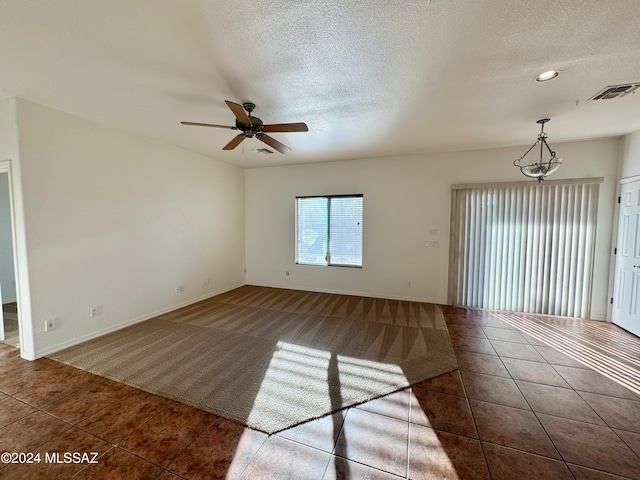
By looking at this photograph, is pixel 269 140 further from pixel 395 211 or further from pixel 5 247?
pixel 5 247

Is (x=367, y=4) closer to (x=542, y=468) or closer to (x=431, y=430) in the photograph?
(x=431, y=430)

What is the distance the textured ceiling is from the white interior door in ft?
3.48

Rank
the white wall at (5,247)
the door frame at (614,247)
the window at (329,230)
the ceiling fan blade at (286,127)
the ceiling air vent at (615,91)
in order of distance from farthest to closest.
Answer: the window at (329,230) → the white wall at (5,247) → the door frame at (614,247) → the ceiling fan blade at (286,127) → the ceiling air vent at (615,91)

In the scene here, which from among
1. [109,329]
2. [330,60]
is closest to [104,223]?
[109,329]

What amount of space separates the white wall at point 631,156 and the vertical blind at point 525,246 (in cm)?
31

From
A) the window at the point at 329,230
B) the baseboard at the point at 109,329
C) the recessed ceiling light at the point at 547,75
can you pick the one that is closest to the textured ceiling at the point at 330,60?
the recessed ceiling light at the point at 547,75

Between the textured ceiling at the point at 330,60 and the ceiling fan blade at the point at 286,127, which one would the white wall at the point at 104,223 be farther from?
the ceiling fan blade at the point at 286,127

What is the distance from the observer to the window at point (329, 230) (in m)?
5.36

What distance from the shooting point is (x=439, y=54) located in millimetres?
1940

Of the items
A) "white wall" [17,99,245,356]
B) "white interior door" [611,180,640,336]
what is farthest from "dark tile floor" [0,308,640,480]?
"white interior door" [611,180,640,336]

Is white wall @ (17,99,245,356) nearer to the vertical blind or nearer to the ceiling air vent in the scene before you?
the vertical blind

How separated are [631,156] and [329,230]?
15.6ft

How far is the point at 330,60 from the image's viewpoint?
2023 mm

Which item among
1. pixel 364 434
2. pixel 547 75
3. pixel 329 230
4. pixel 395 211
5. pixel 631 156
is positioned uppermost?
pixel 547 75
